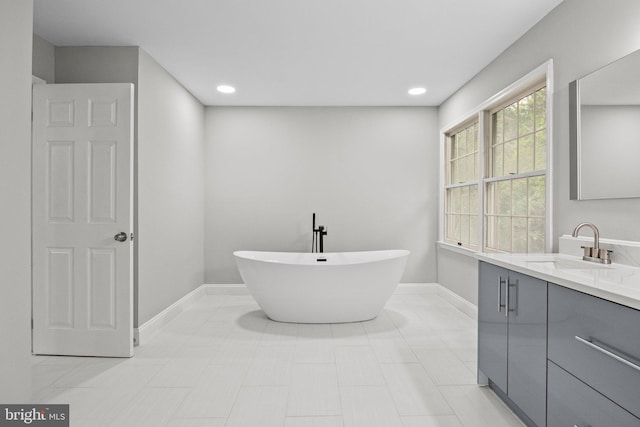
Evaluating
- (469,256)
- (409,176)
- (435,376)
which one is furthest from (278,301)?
(409,176)

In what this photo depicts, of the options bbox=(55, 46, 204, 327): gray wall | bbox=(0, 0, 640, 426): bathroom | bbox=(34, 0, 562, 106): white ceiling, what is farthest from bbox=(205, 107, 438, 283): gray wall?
bbox=(34, 0, 562, 106): white ceiling

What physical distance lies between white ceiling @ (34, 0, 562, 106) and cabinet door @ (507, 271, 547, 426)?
186 centimetres

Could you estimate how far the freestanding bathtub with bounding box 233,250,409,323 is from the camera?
3598 millimetres

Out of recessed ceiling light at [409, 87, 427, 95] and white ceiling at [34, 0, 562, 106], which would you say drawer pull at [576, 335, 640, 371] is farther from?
recessed ceiling light at [409, 87, 427, 95]

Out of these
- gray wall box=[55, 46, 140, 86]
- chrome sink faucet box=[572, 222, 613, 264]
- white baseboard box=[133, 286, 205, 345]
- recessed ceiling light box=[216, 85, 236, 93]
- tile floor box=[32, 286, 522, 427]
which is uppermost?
recessed ceiling light box=[216, 85, 236, 93]

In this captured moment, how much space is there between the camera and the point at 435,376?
2.60 m

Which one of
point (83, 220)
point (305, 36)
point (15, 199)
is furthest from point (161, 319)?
point (305, 36)

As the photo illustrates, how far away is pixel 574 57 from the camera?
2441 mm

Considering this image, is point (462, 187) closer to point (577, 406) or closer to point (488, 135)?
point (488, 135)

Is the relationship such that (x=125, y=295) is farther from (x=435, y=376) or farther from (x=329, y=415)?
(x=435, y=376)

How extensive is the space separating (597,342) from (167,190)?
353 centimetres

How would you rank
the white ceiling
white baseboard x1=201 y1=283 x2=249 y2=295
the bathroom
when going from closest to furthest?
the white ceiling → the bathroom → white baseboard x1=201 y1=283 x2=249 y2=295

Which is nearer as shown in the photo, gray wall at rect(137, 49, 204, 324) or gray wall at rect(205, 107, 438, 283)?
gray wall at rect(137, 49, 204, 324)

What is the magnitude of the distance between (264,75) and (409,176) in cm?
225
